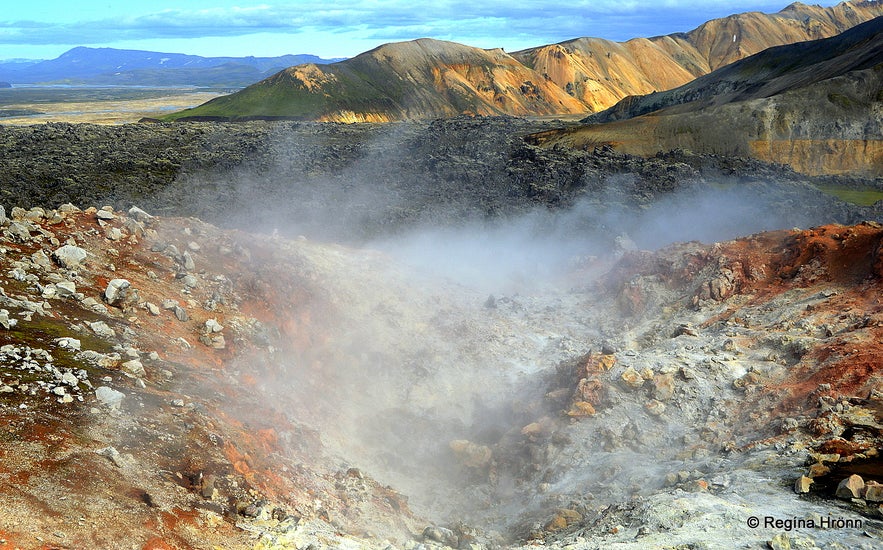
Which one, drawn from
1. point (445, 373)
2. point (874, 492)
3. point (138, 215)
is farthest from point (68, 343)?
point (874, 492)

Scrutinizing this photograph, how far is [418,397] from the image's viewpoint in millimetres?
18406

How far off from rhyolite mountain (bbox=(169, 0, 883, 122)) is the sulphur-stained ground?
9254 centimetres

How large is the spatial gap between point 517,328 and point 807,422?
418 inches

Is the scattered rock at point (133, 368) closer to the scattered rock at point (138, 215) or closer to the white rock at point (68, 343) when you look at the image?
the white rock at point (68, 343)

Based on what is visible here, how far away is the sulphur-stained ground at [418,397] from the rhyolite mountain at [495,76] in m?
92.5

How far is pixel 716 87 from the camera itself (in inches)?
3563

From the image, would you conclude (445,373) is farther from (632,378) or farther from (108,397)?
(108,397)

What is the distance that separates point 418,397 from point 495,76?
12955 cm

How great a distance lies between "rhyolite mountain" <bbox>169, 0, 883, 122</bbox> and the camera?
114 m

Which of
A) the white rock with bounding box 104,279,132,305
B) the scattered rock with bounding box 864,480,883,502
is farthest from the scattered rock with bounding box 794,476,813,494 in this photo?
the white rock with bounding box 104,279,132,305

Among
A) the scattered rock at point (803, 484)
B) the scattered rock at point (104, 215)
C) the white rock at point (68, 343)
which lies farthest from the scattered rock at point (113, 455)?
the scattered rock at point (104, 215)

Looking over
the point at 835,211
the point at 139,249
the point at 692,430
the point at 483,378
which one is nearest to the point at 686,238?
the point at 835,211

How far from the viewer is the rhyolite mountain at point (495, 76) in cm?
11444

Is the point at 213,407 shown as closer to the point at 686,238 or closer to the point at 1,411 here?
the point at 1,411
